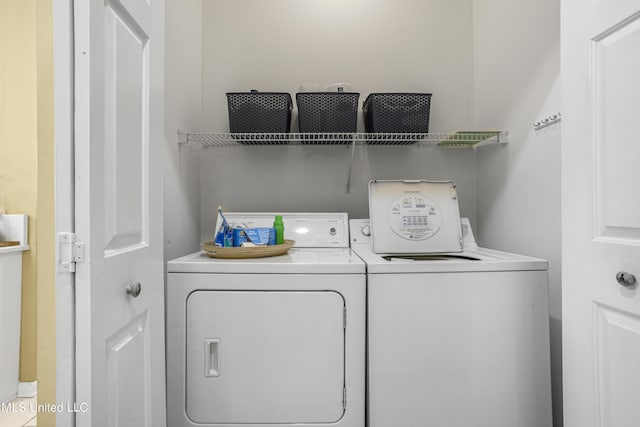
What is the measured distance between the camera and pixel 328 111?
180cm

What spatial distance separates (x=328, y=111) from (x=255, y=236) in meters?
0.81

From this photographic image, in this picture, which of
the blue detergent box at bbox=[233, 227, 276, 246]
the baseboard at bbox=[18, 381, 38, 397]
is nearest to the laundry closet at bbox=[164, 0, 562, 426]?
the blue detergent box at bbox=[233, 227, 276, 246]

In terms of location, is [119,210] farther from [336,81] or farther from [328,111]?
[336,81]

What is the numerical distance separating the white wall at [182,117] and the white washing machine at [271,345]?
Result: 0.43 meters

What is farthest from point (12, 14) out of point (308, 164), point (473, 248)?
point (473, 248)

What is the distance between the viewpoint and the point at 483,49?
2.02 m

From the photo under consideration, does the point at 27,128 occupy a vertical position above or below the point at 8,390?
above

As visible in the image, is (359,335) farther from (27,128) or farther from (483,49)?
(27,128)

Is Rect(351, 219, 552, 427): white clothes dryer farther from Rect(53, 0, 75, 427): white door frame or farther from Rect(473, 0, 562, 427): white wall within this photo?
Rect(53, 0, 75, 427): white door frame

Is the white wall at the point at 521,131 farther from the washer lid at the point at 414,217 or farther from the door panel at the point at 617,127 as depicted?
the door panel at the point at 617,127

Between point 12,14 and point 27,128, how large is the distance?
0.77m

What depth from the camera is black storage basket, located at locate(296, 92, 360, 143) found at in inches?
70.1

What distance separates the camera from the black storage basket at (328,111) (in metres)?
1.78

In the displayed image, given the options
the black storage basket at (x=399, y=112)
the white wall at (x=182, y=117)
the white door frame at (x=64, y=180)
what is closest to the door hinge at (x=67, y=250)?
the white door frame at (x=64, y=180)
